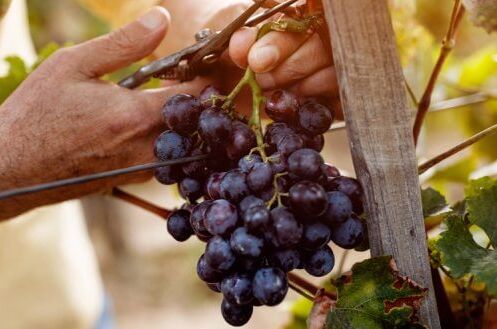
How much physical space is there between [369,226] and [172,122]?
0.26 m

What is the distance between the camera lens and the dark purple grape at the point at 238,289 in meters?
0.61

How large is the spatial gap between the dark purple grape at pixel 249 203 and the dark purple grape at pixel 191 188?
0.34ft

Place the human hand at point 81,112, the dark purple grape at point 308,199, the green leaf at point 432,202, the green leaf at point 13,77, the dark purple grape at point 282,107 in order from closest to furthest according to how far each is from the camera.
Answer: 1. the dark purple grape at point 308,199
2. the dark purple grape at point 282,107
3. the green leaf at point 432,202
4. the human hand at point 81,112
5. the green leaf at point 13,77

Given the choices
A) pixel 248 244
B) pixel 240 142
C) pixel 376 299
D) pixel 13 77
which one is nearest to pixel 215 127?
pixel 240 142

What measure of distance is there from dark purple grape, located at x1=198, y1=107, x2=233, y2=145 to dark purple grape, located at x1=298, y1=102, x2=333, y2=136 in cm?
8

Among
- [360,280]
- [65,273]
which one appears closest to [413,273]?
[360,280]

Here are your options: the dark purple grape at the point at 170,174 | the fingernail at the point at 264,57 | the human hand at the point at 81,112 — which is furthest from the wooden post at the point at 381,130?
the human hand at the point at 81,112

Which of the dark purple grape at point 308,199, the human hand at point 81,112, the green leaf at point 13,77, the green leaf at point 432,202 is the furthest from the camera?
the green leaf at point 13,77

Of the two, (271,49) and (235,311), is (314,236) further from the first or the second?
(271,49)

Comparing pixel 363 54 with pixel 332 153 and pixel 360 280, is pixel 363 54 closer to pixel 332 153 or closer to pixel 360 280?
pixel 360 280

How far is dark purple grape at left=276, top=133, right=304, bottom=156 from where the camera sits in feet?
2.05

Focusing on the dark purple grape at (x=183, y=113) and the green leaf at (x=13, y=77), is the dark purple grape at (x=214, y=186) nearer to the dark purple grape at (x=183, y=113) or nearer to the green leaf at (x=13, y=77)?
the dark purple grape at (x=183, y=113)

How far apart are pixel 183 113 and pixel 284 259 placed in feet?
0.71

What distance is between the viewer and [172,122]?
2.32 feet
